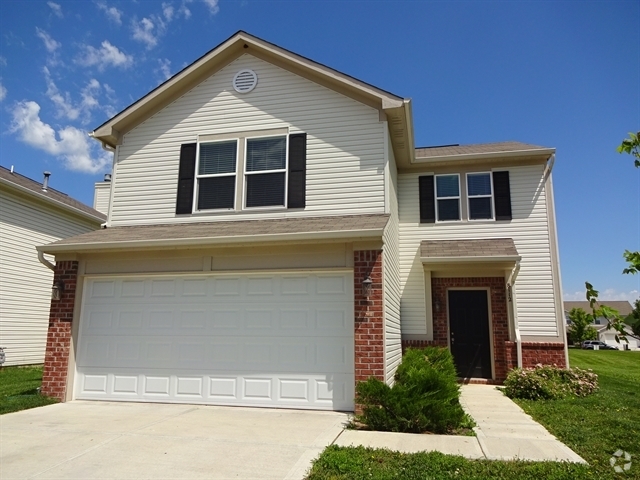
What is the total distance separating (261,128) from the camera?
9766mm

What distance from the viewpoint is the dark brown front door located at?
11859 mm

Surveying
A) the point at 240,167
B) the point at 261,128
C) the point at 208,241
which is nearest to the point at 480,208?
the point at 261,128

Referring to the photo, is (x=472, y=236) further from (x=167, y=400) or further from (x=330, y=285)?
(x=167, y=400)

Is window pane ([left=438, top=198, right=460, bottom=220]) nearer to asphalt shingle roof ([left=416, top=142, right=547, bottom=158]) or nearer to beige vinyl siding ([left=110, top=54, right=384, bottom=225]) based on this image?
asphalt shingle roof ([left=416, top=142, right=547, bottom=158])

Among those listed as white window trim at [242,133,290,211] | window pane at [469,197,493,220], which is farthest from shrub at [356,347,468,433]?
window pane at [469,197,493,220]

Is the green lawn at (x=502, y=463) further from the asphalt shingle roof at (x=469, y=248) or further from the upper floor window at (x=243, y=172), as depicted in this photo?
the upper floor window at (x=243, y=172)

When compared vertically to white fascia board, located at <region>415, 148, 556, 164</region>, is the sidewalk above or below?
below

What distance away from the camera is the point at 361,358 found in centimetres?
732

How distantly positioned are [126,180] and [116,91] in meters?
6.02

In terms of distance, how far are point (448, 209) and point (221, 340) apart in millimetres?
7546

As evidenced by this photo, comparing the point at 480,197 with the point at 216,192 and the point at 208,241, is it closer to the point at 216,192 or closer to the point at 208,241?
the point at 216,192

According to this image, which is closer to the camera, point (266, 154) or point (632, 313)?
point (632, 313)

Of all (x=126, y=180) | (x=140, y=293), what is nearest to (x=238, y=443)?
(x=140, y=293)

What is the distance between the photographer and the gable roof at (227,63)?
919cm
